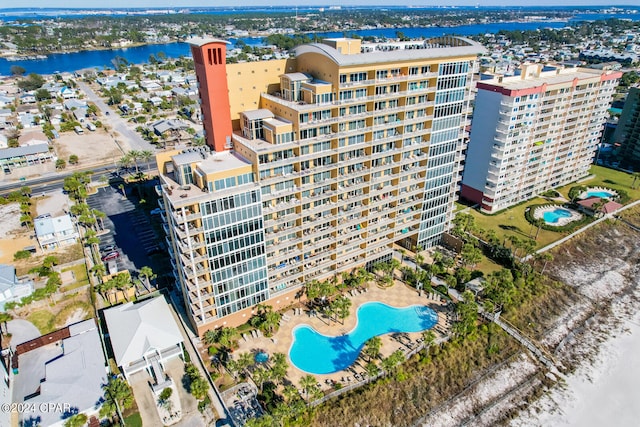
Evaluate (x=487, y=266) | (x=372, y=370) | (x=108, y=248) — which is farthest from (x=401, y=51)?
(x=108, y=248)

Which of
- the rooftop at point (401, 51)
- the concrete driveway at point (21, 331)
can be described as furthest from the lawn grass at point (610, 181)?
the concrete driveway at point (21, 331)

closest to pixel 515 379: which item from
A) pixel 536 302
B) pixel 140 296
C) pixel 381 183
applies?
pixel 536 302

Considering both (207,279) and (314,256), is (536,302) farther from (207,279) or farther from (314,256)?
(207,279)

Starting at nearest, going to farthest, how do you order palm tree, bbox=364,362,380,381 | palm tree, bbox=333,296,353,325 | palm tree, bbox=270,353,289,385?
palm tree, bbox=270,353,289,385
palm tree, bbox=364,362,380,381
palm tree, bbox=333,296,353,325

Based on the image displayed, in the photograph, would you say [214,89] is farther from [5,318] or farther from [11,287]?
[11,287]

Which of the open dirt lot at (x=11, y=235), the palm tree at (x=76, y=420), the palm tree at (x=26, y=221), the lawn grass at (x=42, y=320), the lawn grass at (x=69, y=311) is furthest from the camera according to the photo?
the palm tree at (x=26, y=221)

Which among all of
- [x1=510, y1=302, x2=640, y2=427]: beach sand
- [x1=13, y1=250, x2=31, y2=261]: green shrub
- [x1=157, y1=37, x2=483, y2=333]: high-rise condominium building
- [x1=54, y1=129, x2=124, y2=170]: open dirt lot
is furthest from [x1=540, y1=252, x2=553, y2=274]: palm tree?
[x1=54, y1=129, x2=124, y2=170]: open dirt lot

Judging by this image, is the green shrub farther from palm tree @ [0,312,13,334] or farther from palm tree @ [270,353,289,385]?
palm tree @ [270,353,289,385]

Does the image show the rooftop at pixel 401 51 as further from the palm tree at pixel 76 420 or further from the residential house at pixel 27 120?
the residential house at pixel 27 120
